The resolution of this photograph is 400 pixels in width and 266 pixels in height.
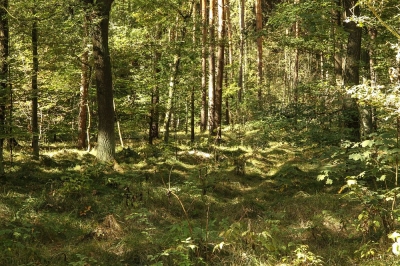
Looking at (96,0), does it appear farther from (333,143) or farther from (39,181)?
(333,143)

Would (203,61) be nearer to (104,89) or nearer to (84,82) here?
(84,82)

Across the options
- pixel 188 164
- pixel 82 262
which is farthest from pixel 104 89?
pixel 82 262

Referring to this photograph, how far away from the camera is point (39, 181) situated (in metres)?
9.22

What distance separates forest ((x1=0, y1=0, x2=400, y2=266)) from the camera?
4898 mm

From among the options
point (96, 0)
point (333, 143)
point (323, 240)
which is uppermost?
point (96, 0)

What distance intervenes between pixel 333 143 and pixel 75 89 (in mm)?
10764

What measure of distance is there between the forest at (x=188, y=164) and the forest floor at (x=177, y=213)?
0.12 ft

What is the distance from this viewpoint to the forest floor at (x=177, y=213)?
4.85 meters

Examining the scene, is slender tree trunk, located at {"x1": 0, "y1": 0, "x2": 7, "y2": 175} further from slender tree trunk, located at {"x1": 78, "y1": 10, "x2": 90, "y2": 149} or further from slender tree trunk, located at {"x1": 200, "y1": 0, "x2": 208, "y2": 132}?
slender tree trunk, located at {"x1": 200, "y1": 0, "x2": 208, "y2": 132}

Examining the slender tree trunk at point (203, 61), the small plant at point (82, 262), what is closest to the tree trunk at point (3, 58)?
the small plant at point (82, 262)

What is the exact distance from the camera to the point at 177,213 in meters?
7.91

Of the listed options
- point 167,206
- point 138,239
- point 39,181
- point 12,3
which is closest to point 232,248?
point 138,239

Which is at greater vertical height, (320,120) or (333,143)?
(320,120)

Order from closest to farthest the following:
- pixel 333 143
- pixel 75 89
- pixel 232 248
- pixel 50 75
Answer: pixel 232 248
pixel 333 143
pixel 50 75
pixel 75 89
